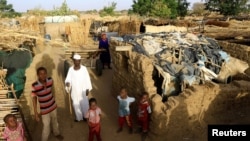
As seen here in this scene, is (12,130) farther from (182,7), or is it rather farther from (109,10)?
(109,10)

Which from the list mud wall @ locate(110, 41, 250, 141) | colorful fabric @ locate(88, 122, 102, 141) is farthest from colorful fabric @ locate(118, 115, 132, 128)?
colorful fabric @ locate(88, 122, 102, 141)

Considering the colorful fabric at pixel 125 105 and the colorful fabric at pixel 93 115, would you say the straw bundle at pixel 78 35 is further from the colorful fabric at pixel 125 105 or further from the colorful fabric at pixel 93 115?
the colorful fabric at pixel 93 115

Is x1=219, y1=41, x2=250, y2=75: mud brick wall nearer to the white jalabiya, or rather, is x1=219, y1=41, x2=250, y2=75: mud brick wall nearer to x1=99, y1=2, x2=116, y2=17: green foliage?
the white jalabiya

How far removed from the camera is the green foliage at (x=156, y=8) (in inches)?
1008

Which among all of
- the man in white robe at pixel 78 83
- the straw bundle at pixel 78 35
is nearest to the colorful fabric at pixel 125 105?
the man in white robe at pixel 78 83

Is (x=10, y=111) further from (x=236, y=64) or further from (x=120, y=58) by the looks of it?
(x=236, y=64)

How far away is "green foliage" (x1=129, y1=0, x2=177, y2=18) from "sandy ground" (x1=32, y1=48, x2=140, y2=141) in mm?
16680

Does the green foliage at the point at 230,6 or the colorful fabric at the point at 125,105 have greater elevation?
the green foliage at the point at 230,6

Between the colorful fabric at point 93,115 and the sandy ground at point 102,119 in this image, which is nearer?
the colorful fabric at point 93,115

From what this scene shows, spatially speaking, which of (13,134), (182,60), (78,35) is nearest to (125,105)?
(13,134)

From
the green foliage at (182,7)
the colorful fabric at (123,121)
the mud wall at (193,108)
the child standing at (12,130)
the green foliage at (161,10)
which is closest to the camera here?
the child standing at (12,130)

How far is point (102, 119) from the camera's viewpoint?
6.72 m

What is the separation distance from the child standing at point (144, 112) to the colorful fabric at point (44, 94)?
1690 millimetres

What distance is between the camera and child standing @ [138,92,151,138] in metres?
5.52
